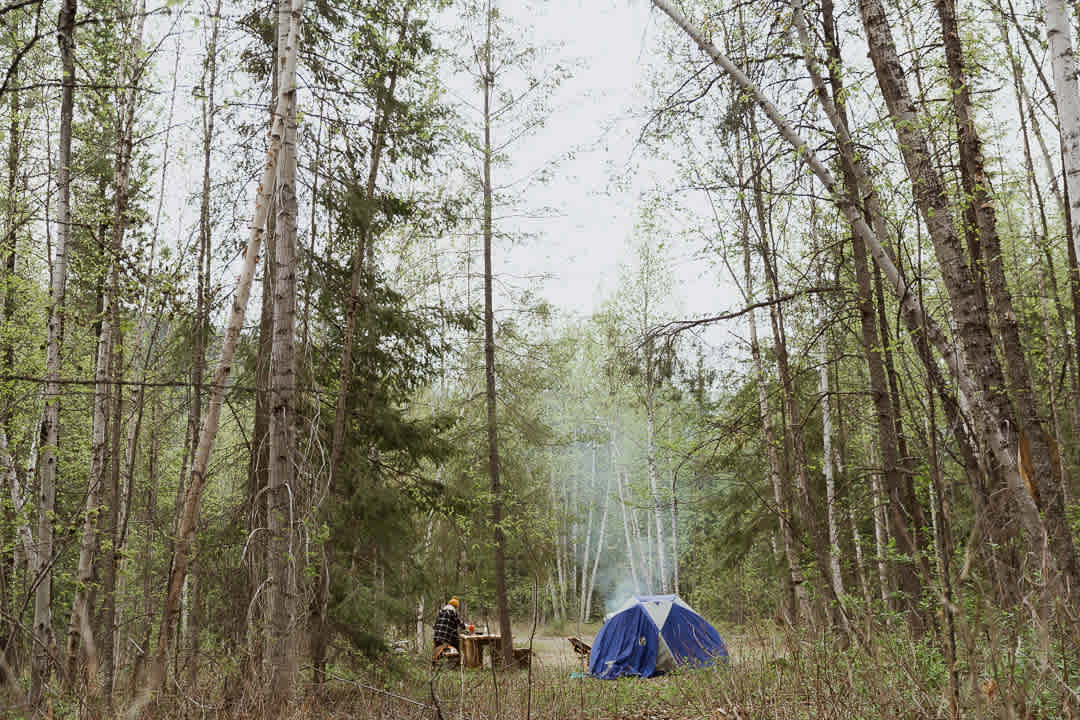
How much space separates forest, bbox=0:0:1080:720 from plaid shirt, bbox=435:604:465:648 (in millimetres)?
649

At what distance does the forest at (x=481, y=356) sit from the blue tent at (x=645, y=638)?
1.45 metres

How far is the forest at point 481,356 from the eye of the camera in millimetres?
3557

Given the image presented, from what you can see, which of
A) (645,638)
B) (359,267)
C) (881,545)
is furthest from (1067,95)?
(645,638)

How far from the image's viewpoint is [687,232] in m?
7.77

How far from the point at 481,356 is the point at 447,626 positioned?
459 centimetres

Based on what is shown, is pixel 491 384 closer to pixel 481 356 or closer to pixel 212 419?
pixel 481 356

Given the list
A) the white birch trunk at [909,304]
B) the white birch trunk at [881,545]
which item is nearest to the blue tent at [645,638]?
the white birch trunk at [881,545]

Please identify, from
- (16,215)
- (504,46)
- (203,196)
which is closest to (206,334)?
(203,196)

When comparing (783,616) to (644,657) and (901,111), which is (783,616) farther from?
(644,657)

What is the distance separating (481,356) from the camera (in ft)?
41.2

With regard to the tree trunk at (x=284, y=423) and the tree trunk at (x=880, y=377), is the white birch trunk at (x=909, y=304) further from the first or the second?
the tree trunk at (x=284, y=423)

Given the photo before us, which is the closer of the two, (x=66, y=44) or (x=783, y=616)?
(x=783, y=616)

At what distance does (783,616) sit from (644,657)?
9.98 m

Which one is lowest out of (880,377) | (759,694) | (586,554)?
(586,554)
